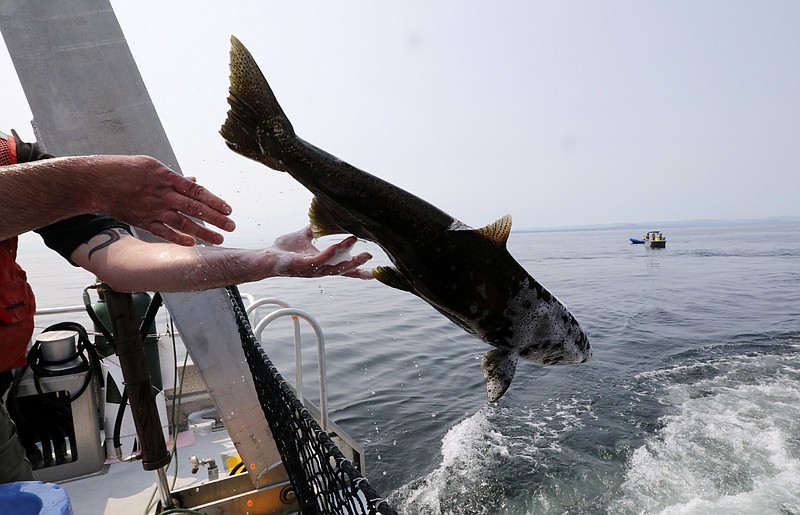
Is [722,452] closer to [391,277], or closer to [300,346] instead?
[300,346]

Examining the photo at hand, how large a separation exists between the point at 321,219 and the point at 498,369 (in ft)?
5.67

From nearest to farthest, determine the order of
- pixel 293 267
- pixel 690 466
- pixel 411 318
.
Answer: pixel 293 267 → pixel 690 466 → pixel 411 318

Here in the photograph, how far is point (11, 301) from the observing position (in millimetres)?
3408

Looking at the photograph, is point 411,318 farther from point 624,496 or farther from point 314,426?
point 314,426

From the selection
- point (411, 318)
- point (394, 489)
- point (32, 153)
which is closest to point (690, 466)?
point (394, 489)

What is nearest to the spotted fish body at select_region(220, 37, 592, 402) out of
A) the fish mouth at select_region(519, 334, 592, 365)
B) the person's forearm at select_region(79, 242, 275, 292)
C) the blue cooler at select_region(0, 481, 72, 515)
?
the fish mouth at select_region(519, 334, 592, 365)

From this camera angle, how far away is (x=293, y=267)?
2365 millimetres

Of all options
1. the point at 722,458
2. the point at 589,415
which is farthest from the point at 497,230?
the point at 589,415

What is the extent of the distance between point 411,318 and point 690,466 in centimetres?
1271

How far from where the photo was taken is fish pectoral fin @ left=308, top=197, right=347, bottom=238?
303 centimetres

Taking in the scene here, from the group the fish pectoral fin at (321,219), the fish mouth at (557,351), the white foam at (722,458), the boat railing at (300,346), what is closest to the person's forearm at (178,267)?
the fish pectoral fin at (321,219)

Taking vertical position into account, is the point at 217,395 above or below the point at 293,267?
below

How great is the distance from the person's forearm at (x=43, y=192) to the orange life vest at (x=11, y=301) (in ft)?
5.82

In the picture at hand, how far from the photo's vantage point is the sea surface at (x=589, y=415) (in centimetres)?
732
